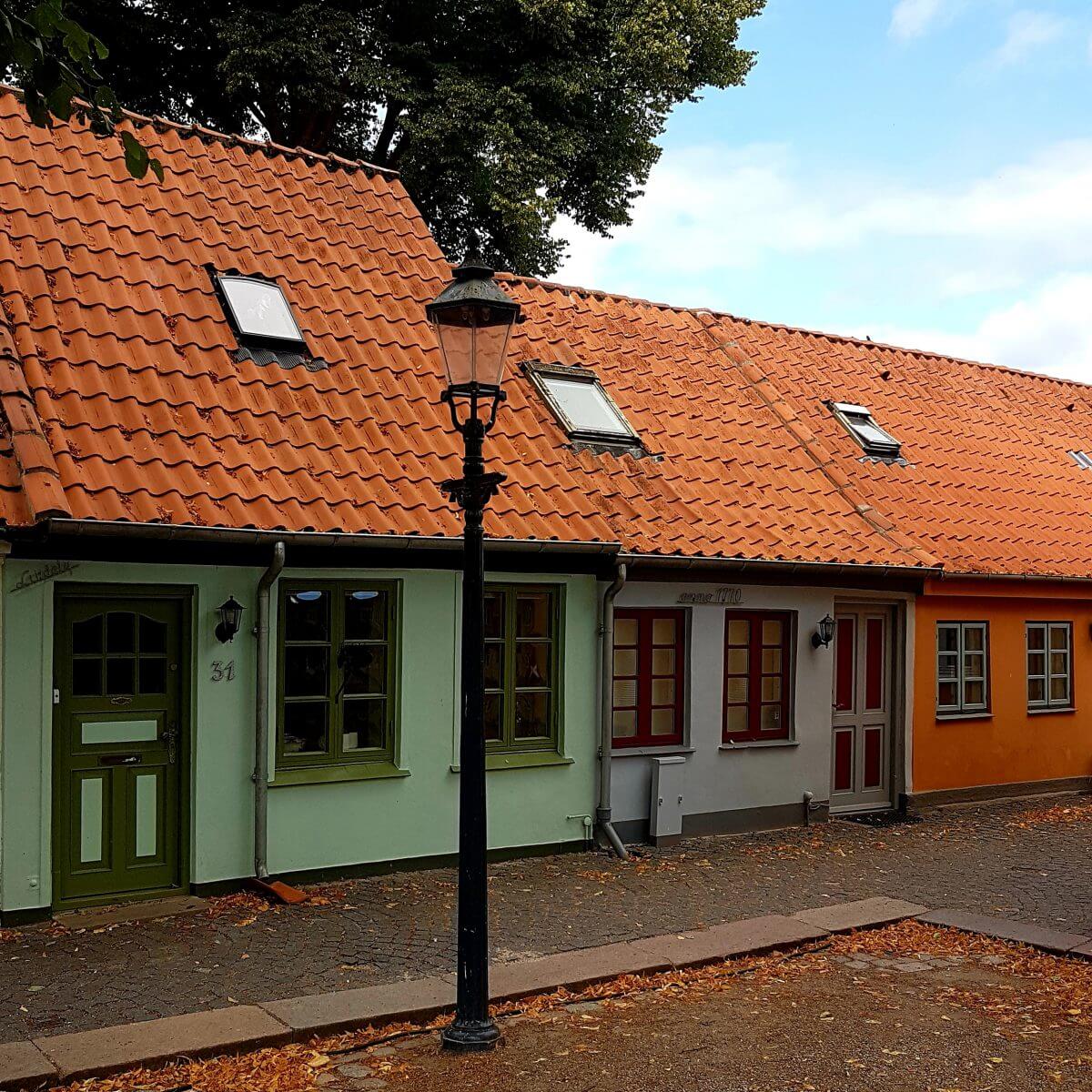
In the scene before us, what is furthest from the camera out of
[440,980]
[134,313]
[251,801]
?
[134,313]

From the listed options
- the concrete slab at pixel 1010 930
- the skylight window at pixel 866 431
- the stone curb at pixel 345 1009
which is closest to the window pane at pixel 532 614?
the stone curb at pixel 345 1009

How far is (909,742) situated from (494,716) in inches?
224

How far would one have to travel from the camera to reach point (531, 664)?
38.4 ft

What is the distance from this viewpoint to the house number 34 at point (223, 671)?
384 inches

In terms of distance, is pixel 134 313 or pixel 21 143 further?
pixel 21 143

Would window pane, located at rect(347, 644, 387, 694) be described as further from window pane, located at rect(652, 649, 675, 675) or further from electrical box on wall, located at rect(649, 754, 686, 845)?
window pane, located at rect(652, 649, 675, 675)

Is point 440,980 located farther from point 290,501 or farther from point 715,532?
point 715,532

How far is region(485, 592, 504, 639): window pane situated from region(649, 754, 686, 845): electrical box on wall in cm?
202

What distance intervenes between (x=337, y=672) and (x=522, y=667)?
182 centimetres

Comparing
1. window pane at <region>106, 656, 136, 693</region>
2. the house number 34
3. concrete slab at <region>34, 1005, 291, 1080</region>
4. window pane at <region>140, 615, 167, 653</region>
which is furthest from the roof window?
concrete slab at <region>34, 1005, 291, 1080</region>

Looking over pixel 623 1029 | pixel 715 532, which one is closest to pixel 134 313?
pixel 715 532

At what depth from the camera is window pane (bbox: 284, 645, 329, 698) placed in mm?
10297

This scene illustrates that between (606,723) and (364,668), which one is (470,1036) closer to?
(364,668)

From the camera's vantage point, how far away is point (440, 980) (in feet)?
25.8
